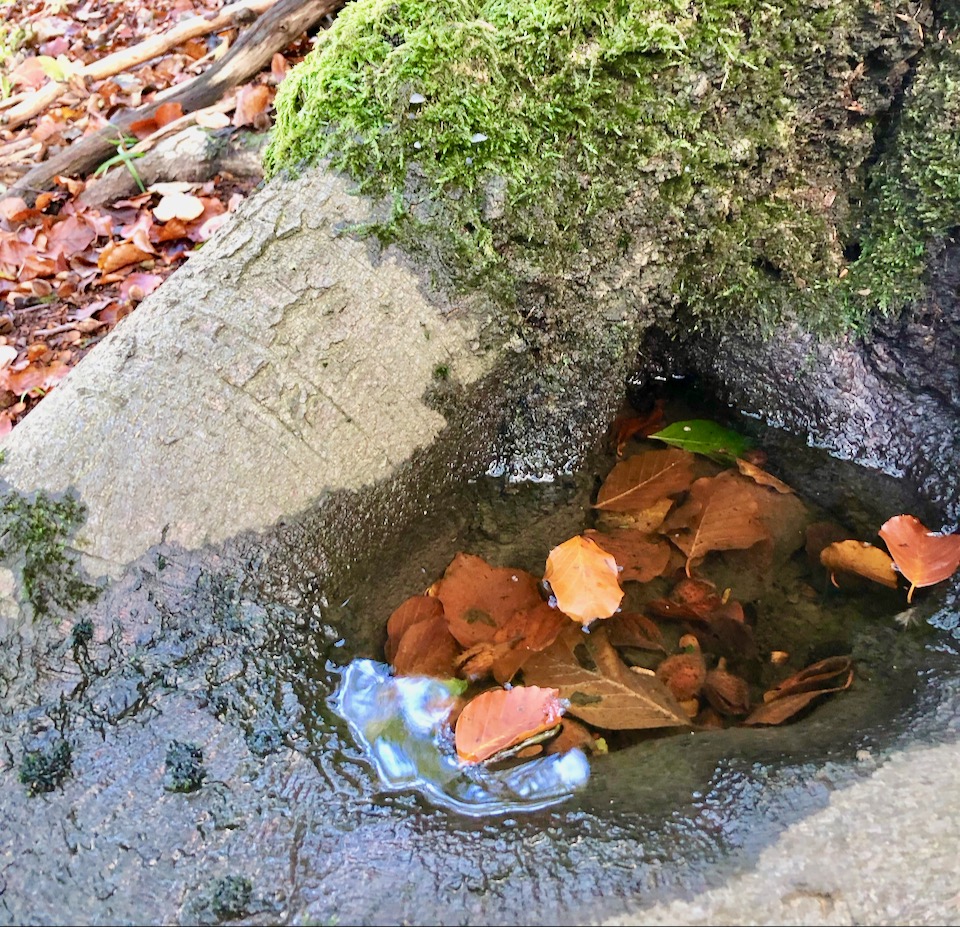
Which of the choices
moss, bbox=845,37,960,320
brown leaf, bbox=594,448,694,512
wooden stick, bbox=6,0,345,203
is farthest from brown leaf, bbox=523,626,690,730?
wooden stick, bbox=6,0,345,203

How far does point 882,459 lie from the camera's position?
2.22 metres

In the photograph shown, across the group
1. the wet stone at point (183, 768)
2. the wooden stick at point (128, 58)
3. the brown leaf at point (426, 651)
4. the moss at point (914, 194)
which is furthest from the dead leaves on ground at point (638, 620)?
the wooden stick at point (128, 58)

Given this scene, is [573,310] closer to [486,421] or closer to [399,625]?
[486,421]

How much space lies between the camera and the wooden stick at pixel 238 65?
3.73m

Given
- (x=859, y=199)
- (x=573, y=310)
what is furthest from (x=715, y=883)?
(x=859, y=199)

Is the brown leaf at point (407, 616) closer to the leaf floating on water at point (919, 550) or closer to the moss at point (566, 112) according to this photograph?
the moss at point (566, 112)

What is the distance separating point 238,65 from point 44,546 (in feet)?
10.6

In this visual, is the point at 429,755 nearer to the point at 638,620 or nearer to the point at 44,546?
the point at 638,620

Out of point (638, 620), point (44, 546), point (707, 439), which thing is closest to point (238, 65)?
point (707, 439)

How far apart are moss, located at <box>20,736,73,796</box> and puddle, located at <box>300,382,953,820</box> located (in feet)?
1.52

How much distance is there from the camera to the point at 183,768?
1.31 m

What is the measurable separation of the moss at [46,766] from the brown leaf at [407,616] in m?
0.67

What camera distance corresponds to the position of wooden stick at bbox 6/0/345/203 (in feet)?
12.2

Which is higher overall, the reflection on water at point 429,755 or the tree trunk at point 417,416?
the tree trunk at point 417,416
